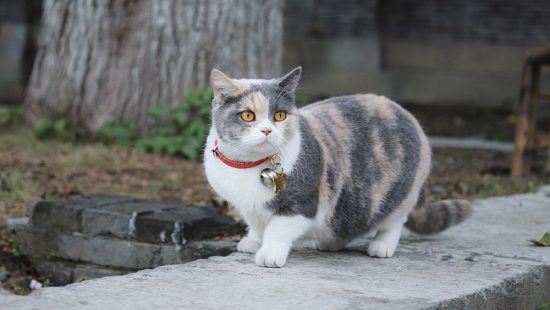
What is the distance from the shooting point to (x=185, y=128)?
6566mm

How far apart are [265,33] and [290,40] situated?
5.11 m

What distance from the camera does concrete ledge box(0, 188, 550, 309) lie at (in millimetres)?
2656

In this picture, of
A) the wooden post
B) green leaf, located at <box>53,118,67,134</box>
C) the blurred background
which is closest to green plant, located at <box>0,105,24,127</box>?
the blurred background

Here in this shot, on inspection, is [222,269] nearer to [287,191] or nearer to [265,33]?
[287,191]

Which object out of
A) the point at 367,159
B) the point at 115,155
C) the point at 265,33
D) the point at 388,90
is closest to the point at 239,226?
the point at 367,159

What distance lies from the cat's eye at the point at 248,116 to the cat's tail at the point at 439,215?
111 cm

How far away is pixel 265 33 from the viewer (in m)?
6.64

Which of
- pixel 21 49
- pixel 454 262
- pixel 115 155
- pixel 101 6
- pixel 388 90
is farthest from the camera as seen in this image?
pixel 21 49

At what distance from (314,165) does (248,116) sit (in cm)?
35

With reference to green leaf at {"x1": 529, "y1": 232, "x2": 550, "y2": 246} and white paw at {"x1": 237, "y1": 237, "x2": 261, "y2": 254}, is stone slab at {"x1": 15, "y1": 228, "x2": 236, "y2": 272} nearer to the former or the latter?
white paw at {"x1": 237, "y1": 237, "x2": 261, "y2": 254}

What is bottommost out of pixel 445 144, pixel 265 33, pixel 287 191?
pixel 445 144

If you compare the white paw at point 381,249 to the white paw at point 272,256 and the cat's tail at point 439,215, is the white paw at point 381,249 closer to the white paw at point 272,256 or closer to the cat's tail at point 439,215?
the cat's tail at point 439,215

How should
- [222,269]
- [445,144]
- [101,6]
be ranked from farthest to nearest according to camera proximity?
1. [445,144]
2. [101,6]
3. [222,269]

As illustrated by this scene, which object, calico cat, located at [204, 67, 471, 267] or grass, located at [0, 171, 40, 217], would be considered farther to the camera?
grass, located at [0, 171, 40, 217]
